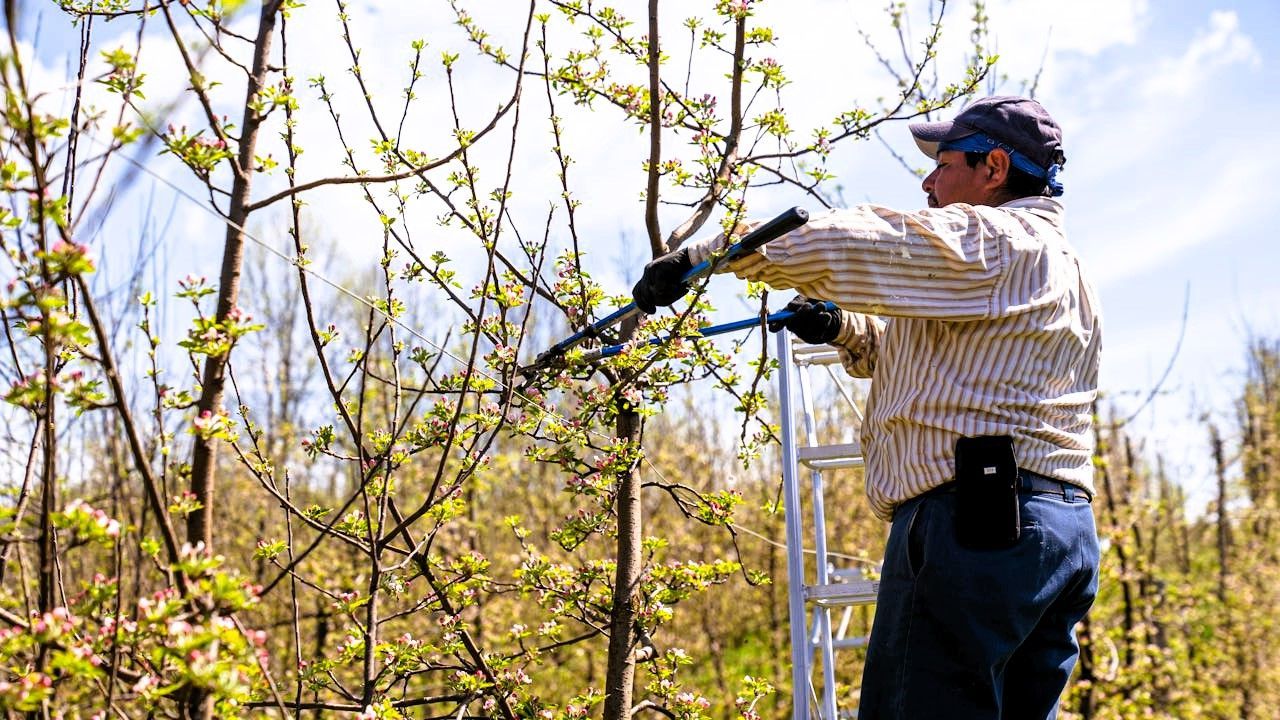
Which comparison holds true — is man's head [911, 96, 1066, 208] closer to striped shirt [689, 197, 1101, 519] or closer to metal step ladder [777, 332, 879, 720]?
striped shirt [689, 197, 1101, 519]

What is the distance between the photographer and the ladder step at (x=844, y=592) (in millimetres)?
3252

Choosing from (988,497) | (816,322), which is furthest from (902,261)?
(816,322)

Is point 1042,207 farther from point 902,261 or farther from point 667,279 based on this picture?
point 667,279

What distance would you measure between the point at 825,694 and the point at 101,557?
21.1 ft

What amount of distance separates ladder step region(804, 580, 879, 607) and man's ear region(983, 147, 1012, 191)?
1.14m

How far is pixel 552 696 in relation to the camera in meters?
10.9

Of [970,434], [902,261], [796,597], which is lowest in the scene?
[796,597]

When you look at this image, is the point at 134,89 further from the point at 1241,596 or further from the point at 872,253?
the point at 1241,596

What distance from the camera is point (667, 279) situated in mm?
2596

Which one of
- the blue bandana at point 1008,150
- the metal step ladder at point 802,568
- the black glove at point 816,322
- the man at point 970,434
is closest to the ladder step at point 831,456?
the metal step ladder at point 802,568

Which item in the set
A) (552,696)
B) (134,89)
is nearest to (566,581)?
(134,89)

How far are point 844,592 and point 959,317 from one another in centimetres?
114

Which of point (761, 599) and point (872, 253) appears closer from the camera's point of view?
point (872, 253)

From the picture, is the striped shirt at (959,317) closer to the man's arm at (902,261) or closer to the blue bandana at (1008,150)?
the man's arm at (902,261)
